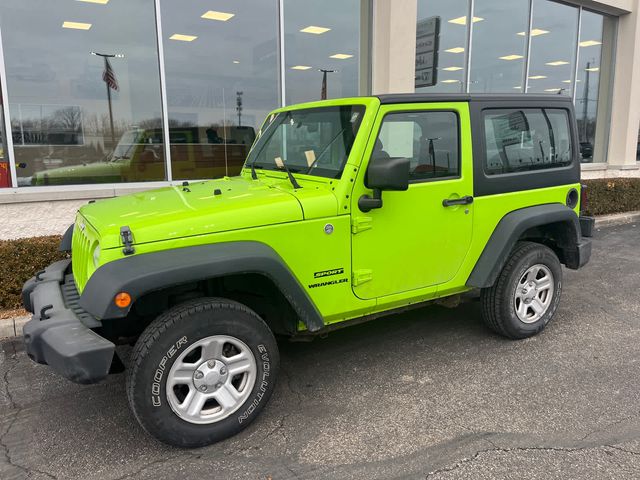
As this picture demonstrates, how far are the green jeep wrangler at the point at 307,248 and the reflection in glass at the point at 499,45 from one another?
24.6 ft

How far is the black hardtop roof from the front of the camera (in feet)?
11.2

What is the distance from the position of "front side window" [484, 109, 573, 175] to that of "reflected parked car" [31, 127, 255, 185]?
5.50 meters

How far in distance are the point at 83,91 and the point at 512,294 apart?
6.95 meters

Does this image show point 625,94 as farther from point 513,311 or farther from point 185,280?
point 185,280

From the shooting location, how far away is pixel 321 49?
31.7 feet

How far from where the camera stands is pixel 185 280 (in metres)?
2.58

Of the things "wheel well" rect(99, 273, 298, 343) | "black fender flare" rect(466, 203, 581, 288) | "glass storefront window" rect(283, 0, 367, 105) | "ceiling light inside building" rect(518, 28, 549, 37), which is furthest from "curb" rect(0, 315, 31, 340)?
"ceiling light inside building" rect(518, 28, 549, 37)

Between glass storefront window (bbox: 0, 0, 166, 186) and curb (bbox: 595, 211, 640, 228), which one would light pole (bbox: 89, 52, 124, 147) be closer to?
glass storefront window (bbox: 0, 0, 166, 186)

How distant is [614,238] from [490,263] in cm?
565

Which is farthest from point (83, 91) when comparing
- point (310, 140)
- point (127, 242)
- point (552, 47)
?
point (552, 47)

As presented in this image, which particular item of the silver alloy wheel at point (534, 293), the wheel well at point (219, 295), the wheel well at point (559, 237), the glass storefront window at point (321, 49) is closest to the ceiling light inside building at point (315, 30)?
the glass storefront window at point (321, 49)

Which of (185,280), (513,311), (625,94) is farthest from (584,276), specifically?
(625,94)

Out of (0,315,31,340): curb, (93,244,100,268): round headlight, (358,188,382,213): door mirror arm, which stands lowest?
(0,315,31,340): curb

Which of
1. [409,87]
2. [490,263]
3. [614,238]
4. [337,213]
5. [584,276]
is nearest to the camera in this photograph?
[337,213]
